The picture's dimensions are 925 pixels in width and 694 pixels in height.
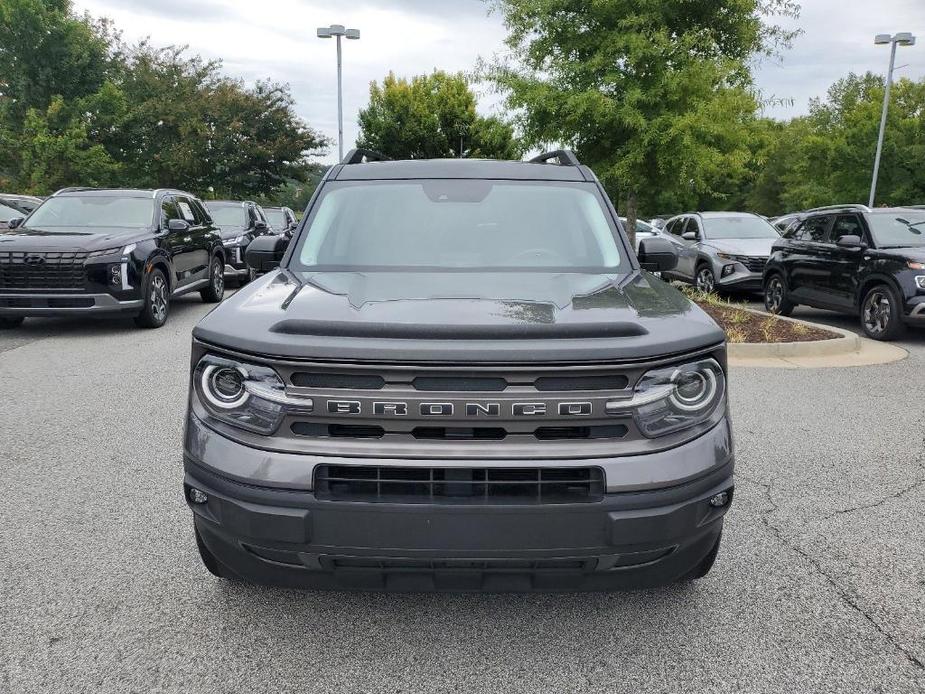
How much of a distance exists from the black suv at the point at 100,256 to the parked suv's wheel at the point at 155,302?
13 millimetres

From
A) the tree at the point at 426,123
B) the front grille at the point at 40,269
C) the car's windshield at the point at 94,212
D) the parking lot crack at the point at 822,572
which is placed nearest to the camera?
the parking lot crack at the point at 822,572

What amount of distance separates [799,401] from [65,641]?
225 inches

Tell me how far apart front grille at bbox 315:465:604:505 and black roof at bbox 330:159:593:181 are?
2116 millimetres

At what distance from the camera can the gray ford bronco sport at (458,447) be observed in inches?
87.7

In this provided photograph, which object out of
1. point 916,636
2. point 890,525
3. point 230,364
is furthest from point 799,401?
point 230,364

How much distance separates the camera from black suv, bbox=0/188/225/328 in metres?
9.02

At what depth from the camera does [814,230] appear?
11.1 meters

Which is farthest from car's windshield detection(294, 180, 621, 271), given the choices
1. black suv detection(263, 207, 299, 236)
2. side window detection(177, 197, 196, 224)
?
black suv detection(263, 207, 299, 236)

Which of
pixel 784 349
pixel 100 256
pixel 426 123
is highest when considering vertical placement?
pixel 426 123

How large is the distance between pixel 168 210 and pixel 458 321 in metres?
9.76

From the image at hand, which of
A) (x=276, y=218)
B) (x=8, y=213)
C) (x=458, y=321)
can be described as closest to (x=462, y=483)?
(x=458, y=321)

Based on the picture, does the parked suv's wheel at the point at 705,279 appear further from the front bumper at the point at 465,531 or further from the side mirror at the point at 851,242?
the front bumper at the point at 465,531

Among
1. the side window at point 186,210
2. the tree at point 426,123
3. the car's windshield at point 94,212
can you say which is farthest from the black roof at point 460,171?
the tree at point 426,123

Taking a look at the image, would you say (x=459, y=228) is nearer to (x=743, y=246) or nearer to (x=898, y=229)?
(x=898, y=229)
